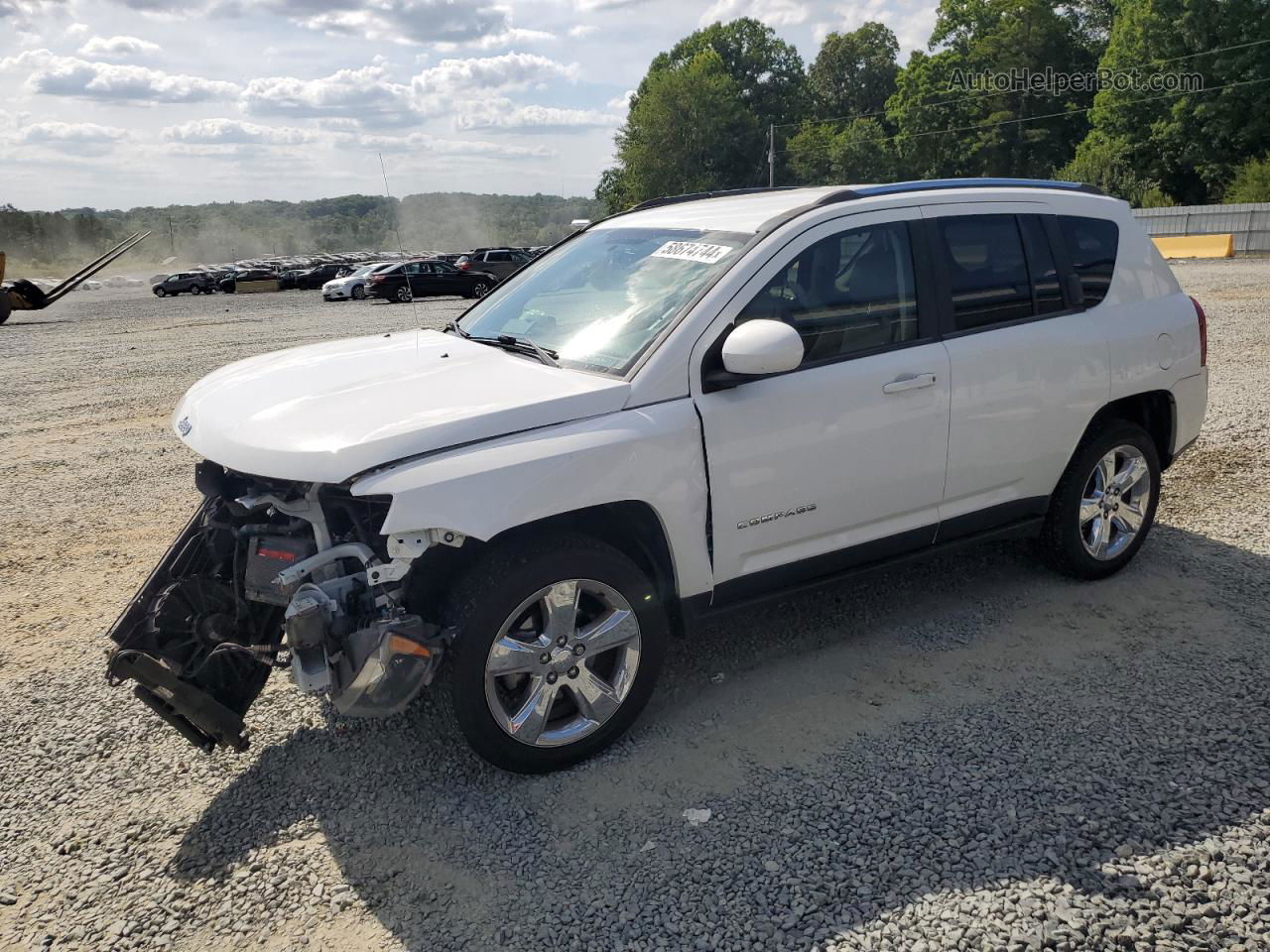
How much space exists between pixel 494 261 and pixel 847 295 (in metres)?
32.5

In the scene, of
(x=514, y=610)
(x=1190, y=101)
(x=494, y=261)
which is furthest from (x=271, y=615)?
(x=1190, y=101)

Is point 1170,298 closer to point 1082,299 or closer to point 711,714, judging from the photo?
point 1082,299

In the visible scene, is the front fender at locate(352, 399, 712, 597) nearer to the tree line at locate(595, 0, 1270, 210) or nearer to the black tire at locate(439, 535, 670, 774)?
the black tire at locate(439, 535, 670, 774)

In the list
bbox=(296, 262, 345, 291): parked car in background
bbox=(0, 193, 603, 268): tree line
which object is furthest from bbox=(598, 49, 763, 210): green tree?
bbox=(296, 262, 345, 291): parked car in background

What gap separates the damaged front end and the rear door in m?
2.41

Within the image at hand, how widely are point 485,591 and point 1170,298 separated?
4001 mm

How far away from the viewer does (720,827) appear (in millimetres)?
3166

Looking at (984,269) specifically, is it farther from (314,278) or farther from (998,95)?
(998,95)

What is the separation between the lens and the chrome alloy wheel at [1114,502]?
4.85 m

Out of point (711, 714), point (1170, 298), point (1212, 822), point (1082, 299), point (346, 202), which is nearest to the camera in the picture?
point (1212, 822)

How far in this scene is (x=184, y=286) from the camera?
40594mm

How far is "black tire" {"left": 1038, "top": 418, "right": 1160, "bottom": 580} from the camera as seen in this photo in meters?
4.73

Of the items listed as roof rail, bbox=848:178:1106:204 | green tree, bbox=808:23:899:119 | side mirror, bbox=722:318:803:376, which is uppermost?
green tree, bbox=808:23:899:119

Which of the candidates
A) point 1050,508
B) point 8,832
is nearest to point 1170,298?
point 1050,508
